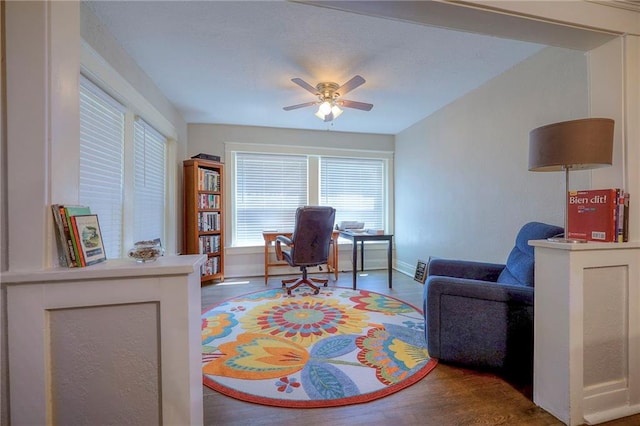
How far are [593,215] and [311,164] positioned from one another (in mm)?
3486

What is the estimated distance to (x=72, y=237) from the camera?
90 centimetres

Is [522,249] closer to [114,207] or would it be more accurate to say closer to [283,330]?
[283,330]

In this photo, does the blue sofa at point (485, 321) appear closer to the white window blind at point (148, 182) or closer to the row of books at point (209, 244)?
the white window blind at point (148, 182)

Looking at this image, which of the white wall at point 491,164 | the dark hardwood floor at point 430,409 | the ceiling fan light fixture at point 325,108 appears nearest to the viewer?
the dark hardwood floor at point 430,409

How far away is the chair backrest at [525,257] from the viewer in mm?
1716

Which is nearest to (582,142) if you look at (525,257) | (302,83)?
(525,257)

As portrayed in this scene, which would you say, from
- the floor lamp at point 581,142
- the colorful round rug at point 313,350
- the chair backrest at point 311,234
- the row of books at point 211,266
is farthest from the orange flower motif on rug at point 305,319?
the floor lamp at point 581,142

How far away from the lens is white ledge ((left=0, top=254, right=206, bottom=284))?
0.83m

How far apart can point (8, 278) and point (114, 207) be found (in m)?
1.49

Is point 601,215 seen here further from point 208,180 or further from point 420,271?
point 208,180

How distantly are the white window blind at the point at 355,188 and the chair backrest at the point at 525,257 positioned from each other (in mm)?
2699

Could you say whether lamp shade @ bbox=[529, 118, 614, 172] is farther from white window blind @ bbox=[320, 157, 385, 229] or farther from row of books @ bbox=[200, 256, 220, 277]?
row of books @ bbox=[200, 256, 220, 277]

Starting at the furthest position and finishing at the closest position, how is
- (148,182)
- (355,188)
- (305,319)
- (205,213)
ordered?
(355,188) → (205,213) → (148,182) → (305,319)

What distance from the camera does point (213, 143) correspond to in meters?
4.00
